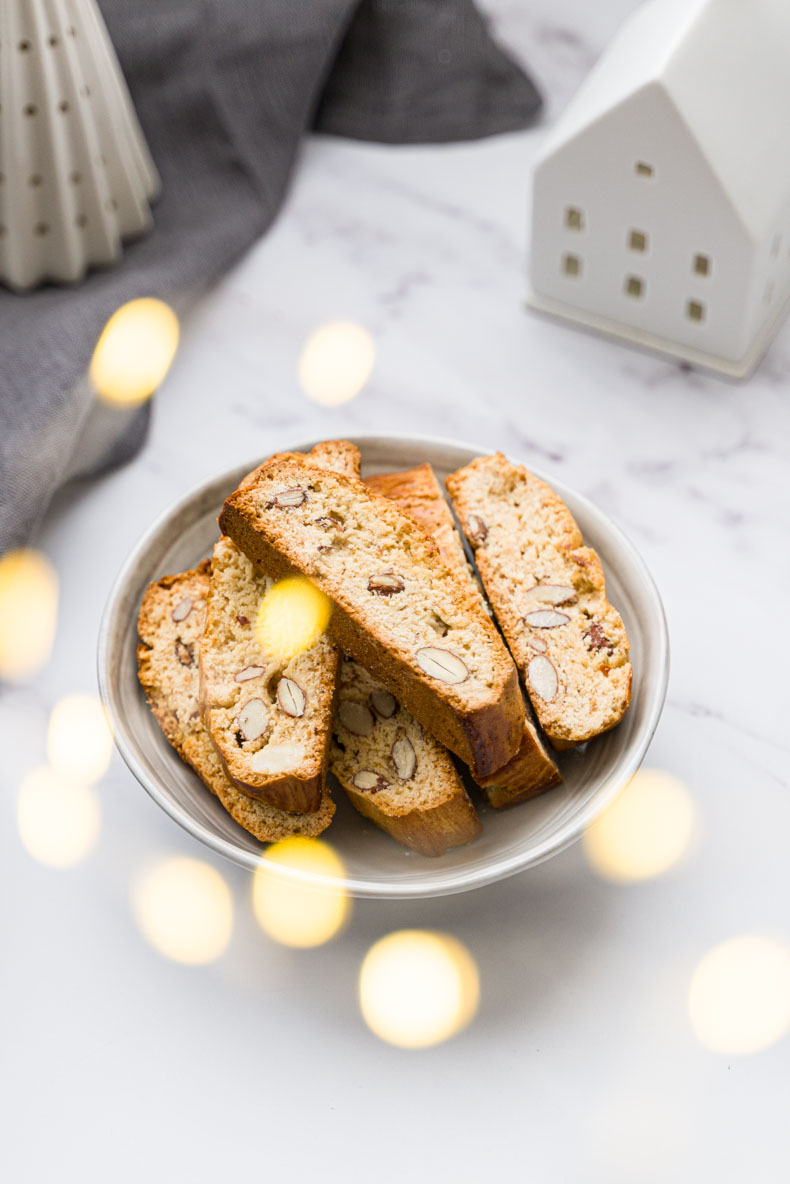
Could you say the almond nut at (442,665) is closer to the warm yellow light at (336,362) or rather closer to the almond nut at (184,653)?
the almond nut at (184,653)

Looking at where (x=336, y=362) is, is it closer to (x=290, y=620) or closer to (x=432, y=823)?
(x=290, y=620)

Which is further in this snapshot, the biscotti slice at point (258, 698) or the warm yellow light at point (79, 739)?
the warm yellow light at point (79, 739)

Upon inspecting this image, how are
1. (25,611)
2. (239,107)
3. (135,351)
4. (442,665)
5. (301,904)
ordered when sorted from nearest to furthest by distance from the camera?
(442,665) → (301,904) → (25,611) → (135,351) → (239,107)

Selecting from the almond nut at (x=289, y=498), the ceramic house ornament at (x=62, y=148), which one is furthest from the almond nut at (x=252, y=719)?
the ceramic house ornament at (x=62, y=148)

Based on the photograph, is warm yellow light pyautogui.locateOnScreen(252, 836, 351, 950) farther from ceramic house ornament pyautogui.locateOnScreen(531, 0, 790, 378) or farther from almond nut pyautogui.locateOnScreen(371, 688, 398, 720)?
ceramic house ornament pyautogui.locateOnScreen(531, 0, 790, 378)

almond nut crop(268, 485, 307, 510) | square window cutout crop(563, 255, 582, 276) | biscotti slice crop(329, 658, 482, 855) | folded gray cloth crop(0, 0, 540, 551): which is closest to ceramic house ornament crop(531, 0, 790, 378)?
square window cutout crop(563, 255, 582, 276)

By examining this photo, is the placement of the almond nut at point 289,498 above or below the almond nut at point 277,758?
above

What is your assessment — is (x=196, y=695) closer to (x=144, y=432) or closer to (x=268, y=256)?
(x=144, y=432)

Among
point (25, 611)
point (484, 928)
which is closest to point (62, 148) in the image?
point (25, 611)
